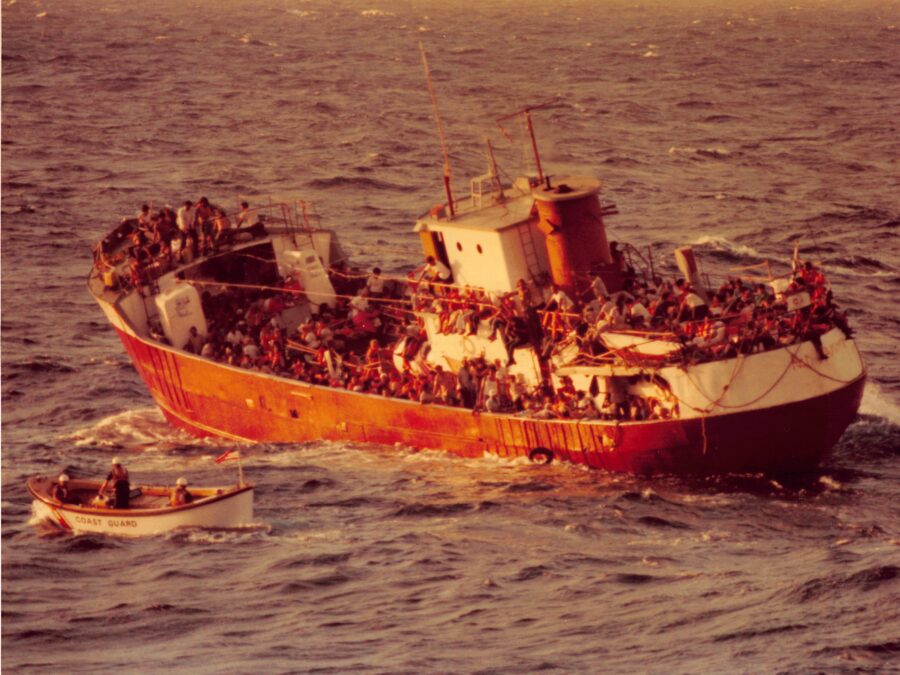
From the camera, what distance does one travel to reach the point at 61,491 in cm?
4300

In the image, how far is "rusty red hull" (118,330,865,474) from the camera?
42188 mm

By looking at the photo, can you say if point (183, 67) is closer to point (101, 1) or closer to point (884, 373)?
point (101, 1)

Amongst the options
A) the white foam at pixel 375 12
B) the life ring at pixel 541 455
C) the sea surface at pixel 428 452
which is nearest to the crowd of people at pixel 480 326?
the life ring at pixel 541 455

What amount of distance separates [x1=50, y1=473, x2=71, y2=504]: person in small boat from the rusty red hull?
24.7ft

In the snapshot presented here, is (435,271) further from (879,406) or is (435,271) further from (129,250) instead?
(879,406)

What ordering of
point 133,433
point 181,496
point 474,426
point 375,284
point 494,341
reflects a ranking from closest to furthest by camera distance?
point 181,496
point 474,426
point 494,341
point 375,284
point 133,433

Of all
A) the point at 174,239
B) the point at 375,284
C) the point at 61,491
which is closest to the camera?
the point at 61,491

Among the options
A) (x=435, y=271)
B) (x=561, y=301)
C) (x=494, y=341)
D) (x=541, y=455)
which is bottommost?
(x=541, y=455)

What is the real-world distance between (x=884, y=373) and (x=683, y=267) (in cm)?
1055

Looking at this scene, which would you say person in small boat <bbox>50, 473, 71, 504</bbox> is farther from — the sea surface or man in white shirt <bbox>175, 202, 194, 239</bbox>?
man in white shirt <bbox>175, 202, 194, 239</bbox>

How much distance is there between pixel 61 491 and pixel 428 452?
30.7 feet

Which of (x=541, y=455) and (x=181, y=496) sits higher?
(x=181, y=496)

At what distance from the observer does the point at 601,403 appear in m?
43.8

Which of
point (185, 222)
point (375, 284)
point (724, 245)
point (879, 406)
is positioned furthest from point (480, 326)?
point (724, 245)
